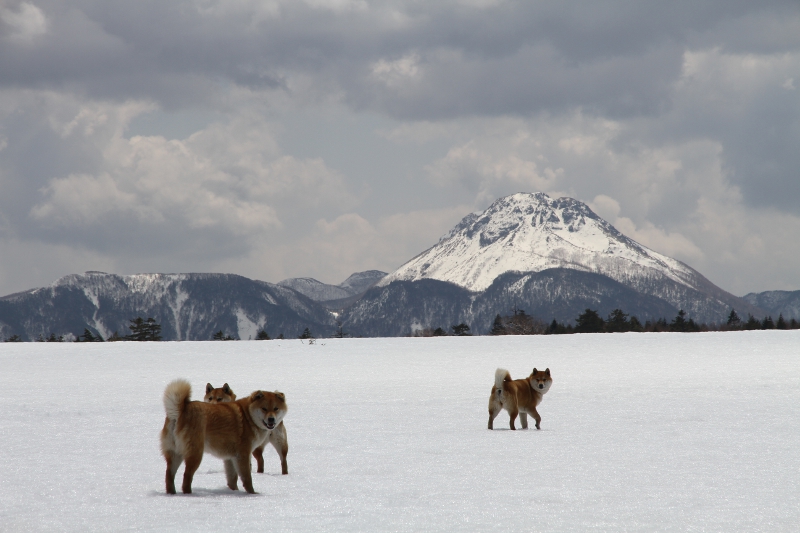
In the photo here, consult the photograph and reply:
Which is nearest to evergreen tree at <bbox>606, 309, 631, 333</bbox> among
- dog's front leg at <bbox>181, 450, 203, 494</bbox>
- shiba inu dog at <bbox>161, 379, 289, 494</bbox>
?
shiba inu dog at <bbox>161, 379, 289, 494</bbox>

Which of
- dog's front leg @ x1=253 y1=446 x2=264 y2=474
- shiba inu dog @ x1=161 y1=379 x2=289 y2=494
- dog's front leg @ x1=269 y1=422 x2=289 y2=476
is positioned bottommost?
dog's front leg @ x1=253 y1=446 x2=264 y2=474

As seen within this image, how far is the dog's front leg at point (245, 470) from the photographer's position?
329 inches

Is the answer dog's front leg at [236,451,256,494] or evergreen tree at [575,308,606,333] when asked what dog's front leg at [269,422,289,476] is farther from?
evergreen tree at [575,308,606,333]

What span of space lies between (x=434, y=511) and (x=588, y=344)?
37.6 m

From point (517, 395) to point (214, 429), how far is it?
8.29m

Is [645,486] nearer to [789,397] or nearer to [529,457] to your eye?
[529,457]

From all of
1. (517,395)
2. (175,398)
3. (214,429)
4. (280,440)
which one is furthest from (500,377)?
(175,398)

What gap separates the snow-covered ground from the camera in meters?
7.38

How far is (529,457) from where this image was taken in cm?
1131

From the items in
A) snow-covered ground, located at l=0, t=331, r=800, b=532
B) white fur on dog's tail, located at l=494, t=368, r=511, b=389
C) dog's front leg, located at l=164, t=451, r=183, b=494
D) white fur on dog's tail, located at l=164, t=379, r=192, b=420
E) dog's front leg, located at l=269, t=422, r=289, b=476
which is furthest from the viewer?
white fur on dog's tail, located at l=494, t=368, r=511, b=389

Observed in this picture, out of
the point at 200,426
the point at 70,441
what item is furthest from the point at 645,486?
the point at 70,441

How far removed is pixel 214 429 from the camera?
8.18m

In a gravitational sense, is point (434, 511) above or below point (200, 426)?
below

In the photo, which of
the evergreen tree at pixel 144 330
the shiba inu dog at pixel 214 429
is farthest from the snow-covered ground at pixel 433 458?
the evergreen tree at pixel 144 330
